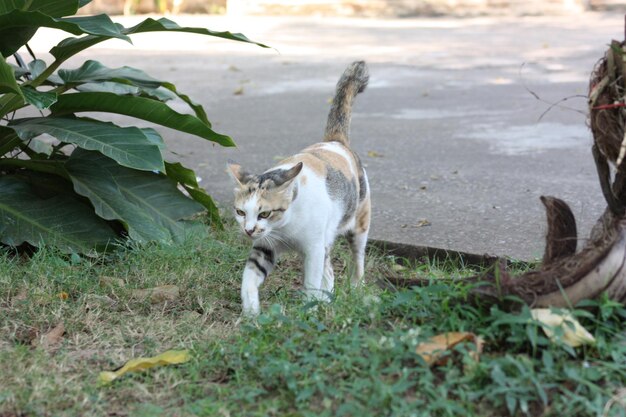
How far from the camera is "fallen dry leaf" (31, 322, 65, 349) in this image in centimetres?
340

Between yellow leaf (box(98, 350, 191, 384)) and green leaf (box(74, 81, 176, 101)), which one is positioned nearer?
yellow leaf (box(98, 350, 191, 384))

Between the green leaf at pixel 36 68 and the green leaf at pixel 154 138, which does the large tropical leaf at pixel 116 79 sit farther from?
the green leaf at pixel 154 138

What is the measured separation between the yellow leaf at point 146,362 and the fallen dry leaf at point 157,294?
27.3 inches

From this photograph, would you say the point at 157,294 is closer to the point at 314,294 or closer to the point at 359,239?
the point at 314,294

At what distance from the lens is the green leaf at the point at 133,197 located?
4422 mm

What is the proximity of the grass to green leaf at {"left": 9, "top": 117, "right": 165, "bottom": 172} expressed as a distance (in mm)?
662

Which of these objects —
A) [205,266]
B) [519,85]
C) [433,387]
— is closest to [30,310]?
[205,266]

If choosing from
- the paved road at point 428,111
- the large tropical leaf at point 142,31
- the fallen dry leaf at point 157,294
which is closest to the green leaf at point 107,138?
the large tropical leaf at point 142,31

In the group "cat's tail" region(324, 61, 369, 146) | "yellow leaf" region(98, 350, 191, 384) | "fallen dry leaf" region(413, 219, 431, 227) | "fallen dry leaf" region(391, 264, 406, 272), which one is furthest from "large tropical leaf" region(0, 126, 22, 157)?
"fallen dry leaf" region(413, 219, 431, 227)

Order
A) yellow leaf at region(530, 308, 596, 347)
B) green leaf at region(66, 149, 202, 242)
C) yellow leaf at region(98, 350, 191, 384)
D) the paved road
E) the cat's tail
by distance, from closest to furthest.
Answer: yellow leaf at region(530, 308, 596, 347)
yellow leaf at region(98, 350, 191, 384)
green leaf at region(66, 149, 202, 242)
the cat's tail
the paved road

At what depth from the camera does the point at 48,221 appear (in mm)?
4438

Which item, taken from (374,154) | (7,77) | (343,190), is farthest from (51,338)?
(374,154)

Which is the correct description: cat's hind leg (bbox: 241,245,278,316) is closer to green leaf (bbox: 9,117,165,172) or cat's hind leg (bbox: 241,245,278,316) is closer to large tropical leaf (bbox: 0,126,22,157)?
green leaf (bbox: 9,117,165,172)

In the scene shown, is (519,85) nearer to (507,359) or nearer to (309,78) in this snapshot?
(309,78)
